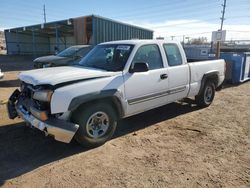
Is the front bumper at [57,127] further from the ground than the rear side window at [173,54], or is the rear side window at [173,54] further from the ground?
the rear side window at [173,54]

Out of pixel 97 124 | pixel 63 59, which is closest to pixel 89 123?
pixel 97 124

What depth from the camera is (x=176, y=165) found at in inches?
143

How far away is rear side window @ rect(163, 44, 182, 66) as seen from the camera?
5.34m

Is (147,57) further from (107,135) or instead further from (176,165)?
(176,165)

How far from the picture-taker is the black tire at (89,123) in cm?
390

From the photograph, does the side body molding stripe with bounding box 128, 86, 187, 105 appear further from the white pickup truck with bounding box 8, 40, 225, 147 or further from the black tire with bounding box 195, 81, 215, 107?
the black tire with bounding box 195, 81, 215, 107

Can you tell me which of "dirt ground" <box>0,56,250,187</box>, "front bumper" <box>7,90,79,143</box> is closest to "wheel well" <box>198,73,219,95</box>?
"dirt ground" <box>0,56,250,187</box>

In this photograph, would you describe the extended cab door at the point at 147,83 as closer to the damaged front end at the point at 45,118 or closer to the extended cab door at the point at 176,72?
the extended cab door at the point at 176,72

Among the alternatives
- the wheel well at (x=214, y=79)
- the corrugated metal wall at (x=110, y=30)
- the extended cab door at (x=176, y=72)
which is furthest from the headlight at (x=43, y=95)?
the corrugated metal wall at (x=110, y=30)

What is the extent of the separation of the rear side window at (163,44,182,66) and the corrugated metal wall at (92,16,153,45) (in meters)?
11.9

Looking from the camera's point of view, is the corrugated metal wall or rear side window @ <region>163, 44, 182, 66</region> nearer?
rear side window @ <region>163, 44, 182, 66</region>

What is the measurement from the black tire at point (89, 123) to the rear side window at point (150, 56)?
1.16 m

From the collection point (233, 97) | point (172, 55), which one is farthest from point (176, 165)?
point (233, 97)

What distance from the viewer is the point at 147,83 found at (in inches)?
187
